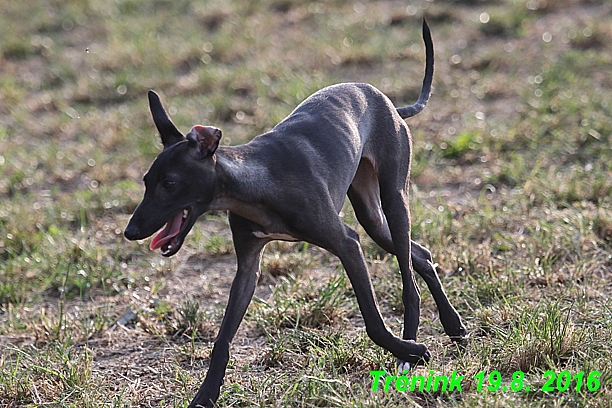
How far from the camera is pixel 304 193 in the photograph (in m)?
4.03

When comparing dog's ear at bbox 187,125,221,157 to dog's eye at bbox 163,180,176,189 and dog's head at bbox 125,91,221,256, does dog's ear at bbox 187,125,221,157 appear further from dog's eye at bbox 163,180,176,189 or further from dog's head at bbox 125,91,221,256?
dog's eye at bbox 163,180,176,189

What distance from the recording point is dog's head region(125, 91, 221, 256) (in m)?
3.69

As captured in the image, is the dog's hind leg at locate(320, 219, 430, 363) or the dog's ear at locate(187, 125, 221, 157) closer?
the dog's ear at locate(187, 125, 221, 157)

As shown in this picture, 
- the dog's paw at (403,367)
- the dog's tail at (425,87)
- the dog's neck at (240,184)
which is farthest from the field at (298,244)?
the dog's tail at (425,87)

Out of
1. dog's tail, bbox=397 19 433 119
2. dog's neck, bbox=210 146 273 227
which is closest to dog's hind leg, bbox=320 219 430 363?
dog's neck, bbox=210 146 273 227

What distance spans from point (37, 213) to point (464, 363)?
4306 mm

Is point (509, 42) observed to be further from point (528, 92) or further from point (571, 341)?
point (571, 341)

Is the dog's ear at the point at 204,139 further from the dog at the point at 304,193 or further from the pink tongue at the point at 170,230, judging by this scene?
the pink tongue at the point at 170,230

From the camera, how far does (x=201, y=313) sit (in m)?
5.19

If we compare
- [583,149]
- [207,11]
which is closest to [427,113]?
[583,149]

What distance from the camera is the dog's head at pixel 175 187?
12.1 ft

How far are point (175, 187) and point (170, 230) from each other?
211 millimetres

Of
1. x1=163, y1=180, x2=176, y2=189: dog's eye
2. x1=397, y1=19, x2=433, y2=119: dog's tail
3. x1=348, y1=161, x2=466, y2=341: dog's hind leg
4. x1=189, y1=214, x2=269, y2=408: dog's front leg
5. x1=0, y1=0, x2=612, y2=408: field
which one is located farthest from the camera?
x1=397, y1=19, x2=433, y2=119: dog's tail

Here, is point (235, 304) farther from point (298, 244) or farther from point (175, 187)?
point (298, 244)
